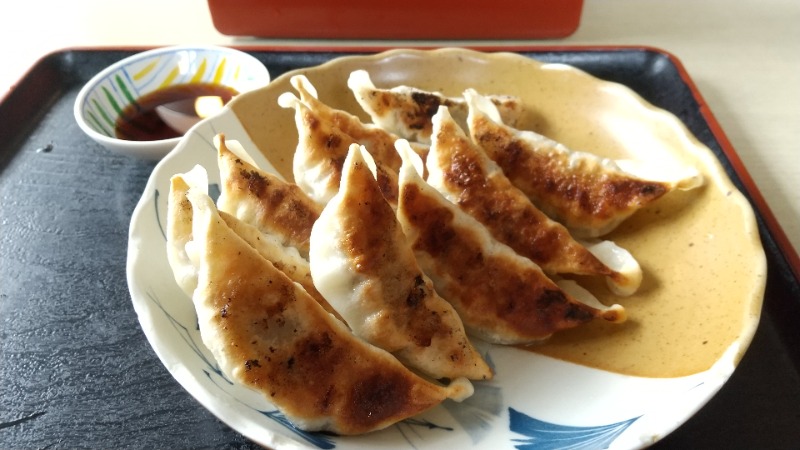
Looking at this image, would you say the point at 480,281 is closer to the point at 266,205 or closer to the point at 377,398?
the point at 377,398

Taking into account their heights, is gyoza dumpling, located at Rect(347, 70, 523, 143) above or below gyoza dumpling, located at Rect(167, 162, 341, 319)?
above

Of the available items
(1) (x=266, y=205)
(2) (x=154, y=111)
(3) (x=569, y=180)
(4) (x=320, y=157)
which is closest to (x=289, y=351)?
(1) (x=266, y=205)

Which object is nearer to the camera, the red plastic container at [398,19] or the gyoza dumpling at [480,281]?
the gyoza dumpling at [480,281]

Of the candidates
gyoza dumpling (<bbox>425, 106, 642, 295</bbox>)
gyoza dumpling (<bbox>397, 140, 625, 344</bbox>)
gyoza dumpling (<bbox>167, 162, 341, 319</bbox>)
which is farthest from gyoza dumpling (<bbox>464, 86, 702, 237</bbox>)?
gyoza dumpling (<bbox>167, 162, 341, 319</bbox>)

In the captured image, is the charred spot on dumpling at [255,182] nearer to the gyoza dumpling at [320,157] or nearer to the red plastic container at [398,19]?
the gyoza dumpling at [320,157]

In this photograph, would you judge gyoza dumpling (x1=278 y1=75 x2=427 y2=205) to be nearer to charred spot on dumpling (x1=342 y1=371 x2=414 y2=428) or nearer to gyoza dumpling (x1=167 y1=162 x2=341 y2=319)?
gyoza dumpling (x1=167 y1=162 x2=341 y2=319)

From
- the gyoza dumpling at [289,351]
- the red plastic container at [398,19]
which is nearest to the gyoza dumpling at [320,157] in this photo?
the gyoza dumpling at [289,351]
